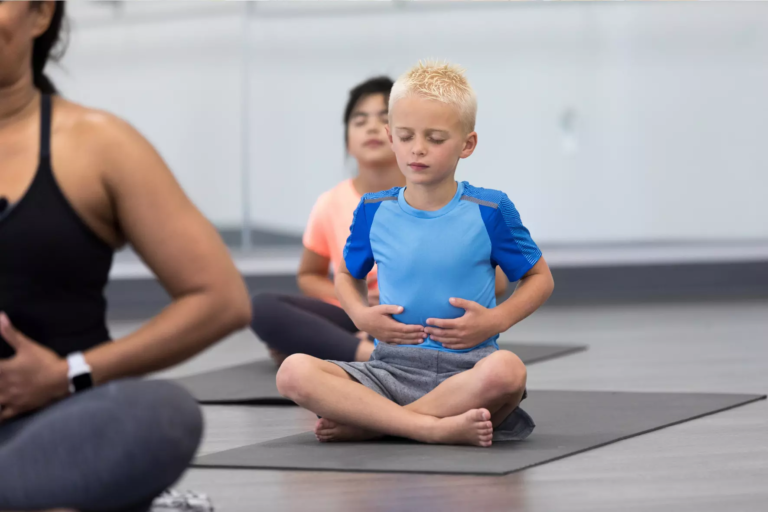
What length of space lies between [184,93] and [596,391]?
3048mm

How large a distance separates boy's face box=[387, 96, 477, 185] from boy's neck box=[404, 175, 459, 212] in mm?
40

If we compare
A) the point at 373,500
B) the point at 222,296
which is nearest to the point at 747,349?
the point at 373,500

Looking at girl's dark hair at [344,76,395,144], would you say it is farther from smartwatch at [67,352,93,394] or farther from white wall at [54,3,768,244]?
white wall at [54,3,768,244]

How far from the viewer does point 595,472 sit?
1.82 meters

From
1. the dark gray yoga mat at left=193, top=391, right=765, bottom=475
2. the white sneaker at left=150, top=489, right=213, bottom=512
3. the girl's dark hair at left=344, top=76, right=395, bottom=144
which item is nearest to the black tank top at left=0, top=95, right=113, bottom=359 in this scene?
the white sneaker at left=150, top=489, right=213, bottom=512

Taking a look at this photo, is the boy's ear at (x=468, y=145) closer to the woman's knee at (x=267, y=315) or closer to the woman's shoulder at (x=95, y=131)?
the woman's shoulder at (x=95, y=131)

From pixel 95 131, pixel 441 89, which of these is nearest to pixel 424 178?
pixel 441 89

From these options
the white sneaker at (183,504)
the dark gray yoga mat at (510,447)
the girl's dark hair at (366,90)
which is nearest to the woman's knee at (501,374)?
the dark gray yoga mat at (510,447)

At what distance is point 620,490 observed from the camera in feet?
5.55

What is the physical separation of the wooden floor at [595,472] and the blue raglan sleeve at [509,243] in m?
0.36

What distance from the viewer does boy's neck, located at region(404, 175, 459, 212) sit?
2.12m

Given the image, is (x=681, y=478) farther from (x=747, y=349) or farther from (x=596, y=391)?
(x=747, y=349)

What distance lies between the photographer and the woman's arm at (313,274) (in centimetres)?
309

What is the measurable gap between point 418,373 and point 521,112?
341 centimetres
